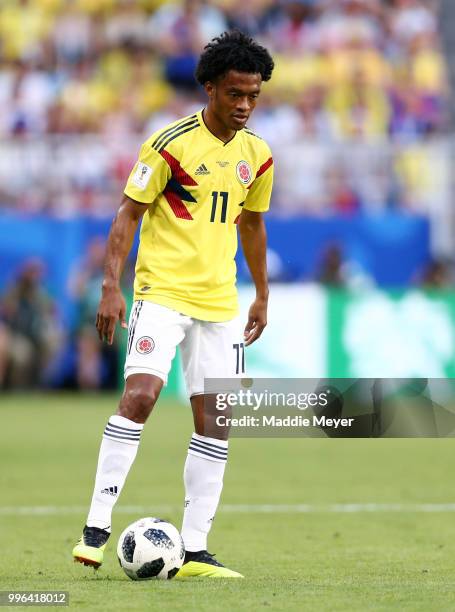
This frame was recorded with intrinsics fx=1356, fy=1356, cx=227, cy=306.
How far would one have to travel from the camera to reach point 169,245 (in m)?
6.55

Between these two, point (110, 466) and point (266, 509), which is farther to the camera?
point (266, 509)

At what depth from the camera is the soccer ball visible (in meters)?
6.18

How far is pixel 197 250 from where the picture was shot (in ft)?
21.5

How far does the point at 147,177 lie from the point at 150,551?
1.74 m

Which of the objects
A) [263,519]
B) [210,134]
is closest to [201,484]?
[210,134]

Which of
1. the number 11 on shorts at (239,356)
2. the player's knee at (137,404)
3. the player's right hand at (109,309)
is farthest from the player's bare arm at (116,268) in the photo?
the number 11 on shorts at (239,356)

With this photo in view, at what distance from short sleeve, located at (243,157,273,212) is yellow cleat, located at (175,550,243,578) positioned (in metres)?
1.75

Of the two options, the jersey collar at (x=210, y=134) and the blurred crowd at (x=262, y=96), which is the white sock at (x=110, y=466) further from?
the blurred crowd at (x=262, y=96)

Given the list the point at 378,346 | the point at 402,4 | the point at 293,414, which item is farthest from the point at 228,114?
the point at 402,4

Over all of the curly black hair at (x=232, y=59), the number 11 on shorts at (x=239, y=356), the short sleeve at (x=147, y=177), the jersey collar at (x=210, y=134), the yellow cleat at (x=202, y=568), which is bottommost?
the yellow cleat at (x=202, y=568)

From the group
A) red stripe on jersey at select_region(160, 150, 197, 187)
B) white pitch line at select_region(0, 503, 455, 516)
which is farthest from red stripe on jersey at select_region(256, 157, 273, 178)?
white pitch line at select_region(0, 503, 455, 516)

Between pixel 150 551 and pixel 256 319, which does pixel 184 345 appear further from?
pixel 150 551

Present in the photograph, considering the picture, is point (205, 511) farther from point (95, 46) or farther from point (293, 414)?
point (95, 46)

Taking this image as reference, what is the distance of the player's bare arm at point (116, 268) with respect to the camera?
6219 millimetres
